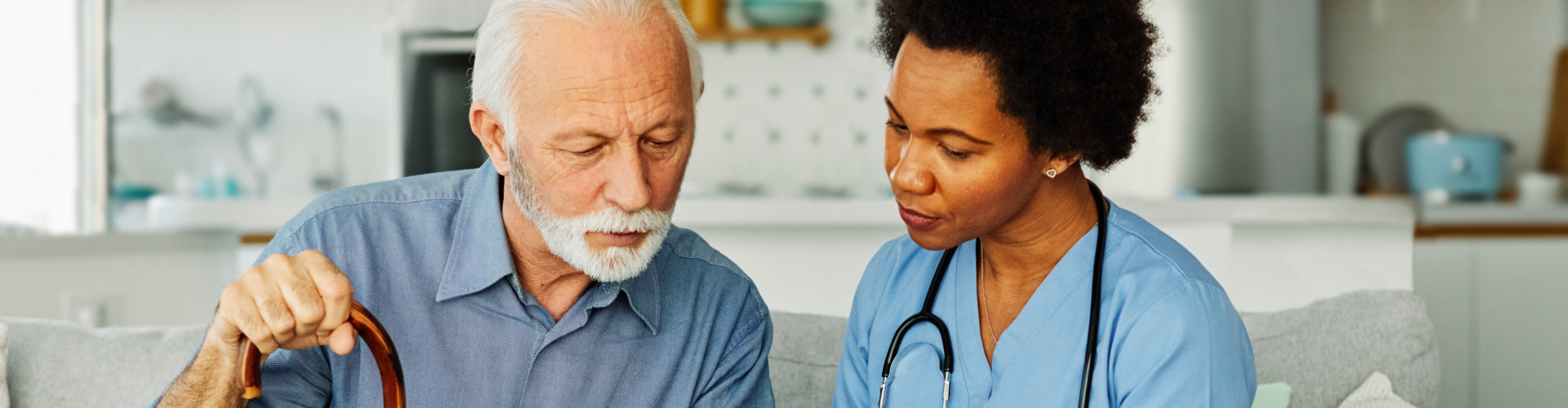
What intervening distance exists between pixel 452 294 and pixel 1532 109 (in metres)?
4.80

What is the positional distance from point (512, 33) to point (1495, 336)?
1.96 m

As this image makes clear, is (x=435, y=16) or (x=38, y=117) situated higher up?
(x=435, y=16)

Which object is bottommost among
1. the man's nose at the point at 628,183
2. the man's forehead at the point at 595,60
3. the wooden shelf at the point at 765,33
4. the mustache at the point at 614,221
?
the mustache at the point at 614,221

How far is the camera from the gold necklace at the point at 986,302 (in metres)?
1.30

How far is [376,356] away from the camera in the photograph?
0.88 metres

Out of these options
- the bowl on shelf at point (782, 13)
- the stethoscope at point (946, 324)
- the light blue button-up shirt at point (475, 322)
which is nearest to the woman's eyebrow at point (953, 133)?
the stethoscope at point (946, 324)

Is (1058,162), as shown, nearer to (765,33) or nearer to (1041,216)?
(1041,216)

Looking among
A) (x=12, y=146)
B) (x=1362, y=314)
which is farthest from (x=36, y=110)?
(x=1362, y=314)

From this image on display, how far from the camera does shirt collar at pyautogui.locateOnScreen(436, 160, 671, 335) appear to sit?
1271 mm

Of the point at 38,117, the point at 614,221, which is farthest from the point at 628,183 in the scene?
the point at 38,117

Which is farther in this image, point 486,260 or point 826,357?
point 826,357

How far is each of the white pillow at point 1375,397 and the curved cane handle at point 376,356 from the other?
1.41 metres

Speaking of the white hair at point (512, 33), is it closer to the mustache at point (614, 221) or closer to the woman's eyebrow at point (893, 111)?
the mustache at point (614, 221)

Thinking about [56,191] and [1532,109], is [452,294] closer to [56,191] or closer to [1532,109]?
[56,191]
